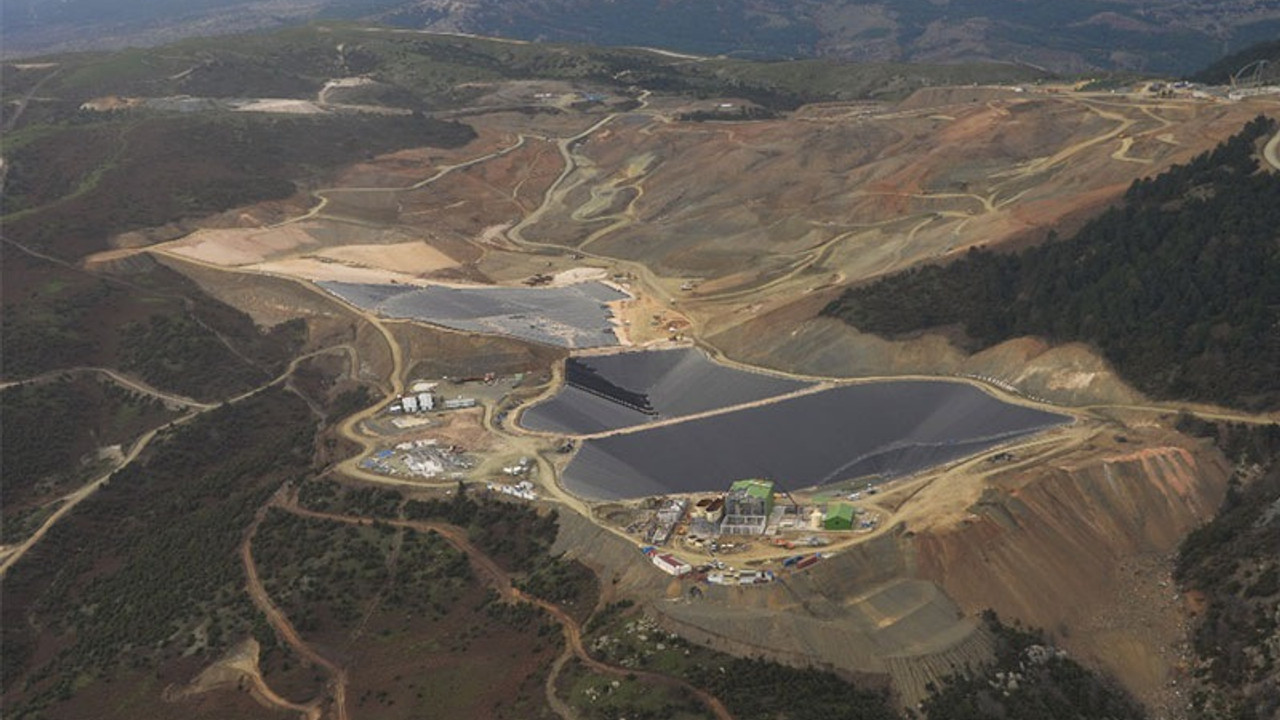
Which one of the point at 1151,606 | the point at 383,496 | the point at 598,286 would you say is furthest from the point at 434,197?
the point at 1151,606

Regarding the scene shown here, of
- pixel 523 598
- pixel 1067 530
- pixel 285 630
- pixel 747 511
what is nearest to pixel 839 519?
pixel 747 511

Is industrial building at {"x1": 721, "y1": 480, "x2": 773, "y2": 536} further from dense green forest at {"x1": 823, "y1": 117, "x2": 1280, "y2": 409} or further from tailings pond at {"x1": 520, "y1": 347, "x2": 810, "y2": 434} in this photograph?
dense green forest at {"x1": 823, "y1": 117, "x2": 1280, "y2": 409}

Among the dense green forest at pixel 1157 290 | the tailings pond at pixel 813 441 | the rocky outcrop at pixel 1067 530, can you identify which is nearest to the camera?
the rocky outcrop at pixel 1067 530

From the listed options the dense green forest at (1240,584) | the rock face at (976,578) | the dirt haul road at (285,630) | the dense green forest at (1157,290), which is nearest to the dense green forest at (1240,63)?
the dense green forest at (1157,290)

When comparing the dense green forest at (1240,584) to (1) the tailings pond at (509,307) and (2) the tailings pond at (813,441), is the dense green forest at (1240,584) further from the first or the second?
(1) the tailings pond at (509,307)

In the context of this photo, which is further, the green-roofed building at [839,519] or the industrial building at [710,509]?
the industrial building at [710,509]

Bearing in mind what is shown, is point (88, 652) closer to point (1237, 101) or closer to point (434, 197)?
point (434, 197)
